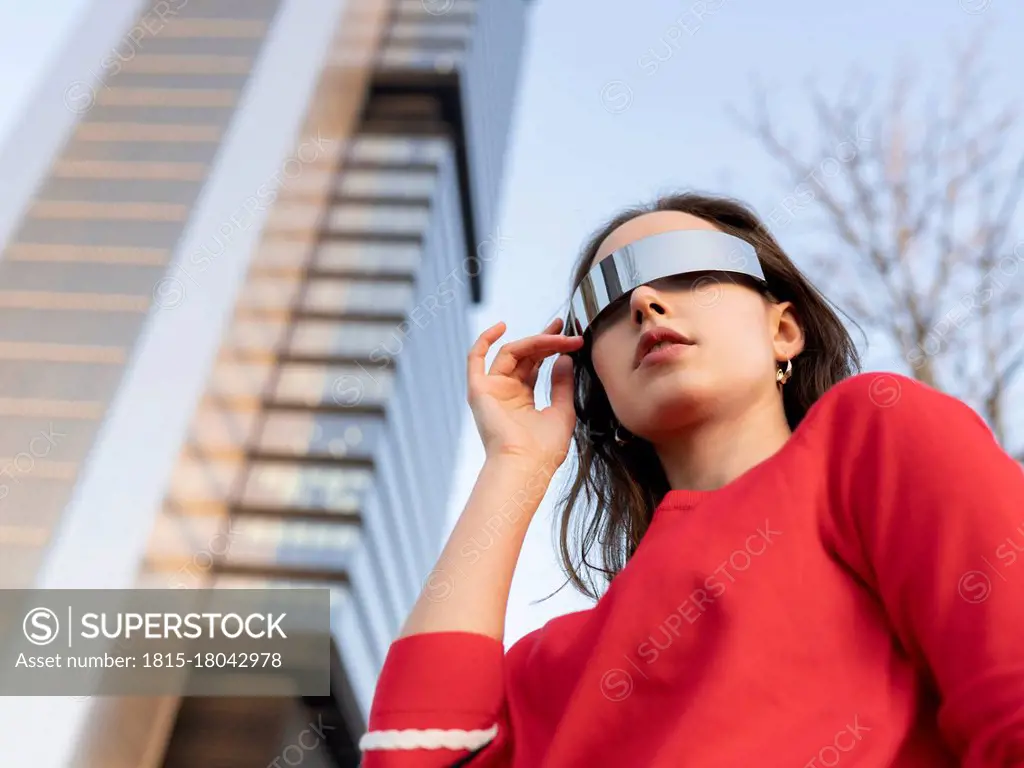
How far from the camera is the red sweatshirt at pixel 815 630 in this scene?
73 centimetres

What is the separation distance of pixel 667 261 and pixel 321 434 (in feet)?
53.3

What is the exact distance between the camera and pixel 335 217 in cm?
1894

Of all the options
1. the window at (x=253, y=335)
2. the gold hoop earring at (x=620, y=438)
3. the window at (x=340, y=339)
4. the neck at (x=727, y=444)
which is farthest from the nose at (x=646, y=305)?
the window at (x=340, y=339)

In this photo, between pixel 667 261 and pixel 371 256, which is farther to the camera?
pixel 371 256

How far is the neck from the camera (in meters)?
1.11

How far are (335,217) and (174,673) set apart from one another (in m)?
10.5

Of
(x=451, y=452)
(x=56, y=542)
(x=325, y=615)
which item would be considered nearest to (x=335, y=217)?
(x=325, y=615)

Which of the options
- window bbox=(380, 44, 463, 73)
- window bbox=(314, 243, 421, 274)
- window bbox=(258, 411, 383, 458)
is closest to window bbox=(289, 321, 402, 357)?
window bbox=(258, 411, 383, 458)

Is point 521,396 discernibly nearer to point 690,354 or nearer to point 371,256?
point 690,354

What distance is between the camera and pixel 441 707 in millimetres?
1034

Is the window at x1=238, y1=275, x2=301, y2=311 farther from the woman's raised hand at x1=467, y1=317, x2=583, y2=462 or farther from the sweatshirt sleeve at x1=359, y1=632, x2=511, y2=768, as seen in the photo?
the sweatshirt sleeve at x1=359, y1=632, x2=511, y2=768

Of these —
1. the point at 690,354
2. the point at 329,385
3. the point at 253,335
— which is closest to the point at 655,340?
the point at 690,354

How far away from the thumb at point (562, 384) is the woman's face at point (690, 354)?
4.8 inches

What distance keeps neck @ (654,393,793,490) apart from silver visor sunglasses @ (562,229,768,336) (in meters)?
0.20
